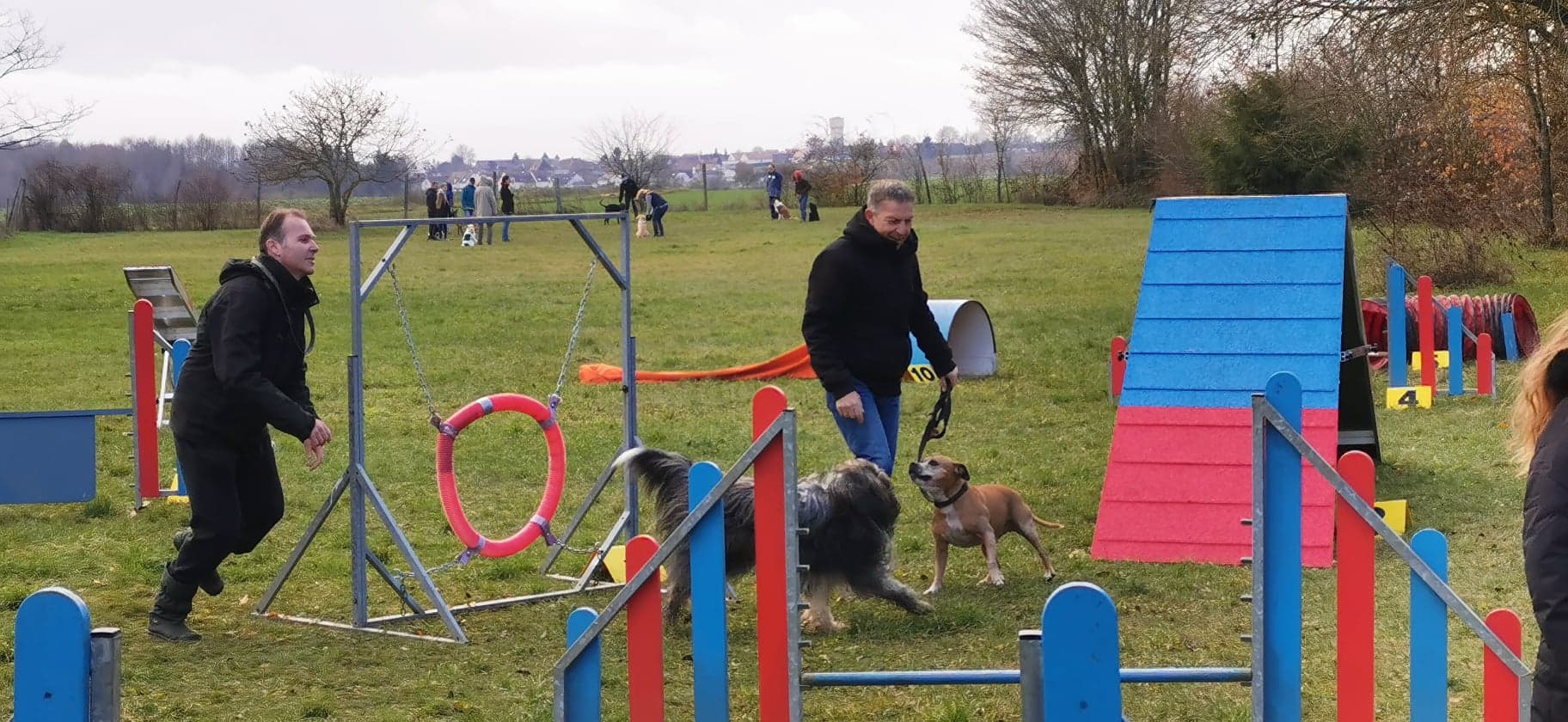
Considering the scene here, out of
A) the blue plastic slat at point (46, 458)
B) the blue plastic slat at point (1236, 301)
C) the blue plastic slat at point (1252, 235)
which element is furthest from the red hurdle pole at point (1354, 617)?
the blue plastic slat at point (46, 458)

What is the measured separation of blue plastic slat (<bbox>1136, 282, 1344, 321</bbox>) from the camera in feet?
25.2

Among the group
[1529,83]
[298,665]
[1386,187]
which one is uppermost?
[1529,83]

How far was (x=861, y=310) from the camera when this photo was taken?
6508 mm

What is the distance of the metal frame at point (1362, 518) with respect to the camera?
3.41 m

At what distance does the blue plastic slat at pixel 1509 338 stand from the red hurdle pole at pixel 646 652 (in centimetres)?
1206

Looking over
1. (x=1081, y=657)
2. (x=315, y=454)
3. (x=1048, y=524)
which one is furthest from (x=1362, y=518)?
(x=1048, y=524)

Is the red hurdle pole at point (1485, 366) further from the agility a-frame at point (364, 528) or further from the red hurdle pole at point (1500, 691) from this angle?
the red hurdle pole at point (1500, 691)

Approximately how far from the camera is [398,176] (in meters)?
41.1

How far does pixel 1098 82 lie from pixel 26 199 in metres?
27.9

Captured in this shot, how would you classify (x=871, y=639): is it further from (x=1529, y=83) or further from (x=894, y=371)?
(x=1529, y=83)

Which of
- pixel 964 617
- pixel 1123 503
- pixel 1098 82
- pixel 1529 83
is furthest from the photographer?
pixel 1098 82

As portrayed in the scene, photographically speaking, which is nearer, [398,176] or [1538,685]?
[1538,685]

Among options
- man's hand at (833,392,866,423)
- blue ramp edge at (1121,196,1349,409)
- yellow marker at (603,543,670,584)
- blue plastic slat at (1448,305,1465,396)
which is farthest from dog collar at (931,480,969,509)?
blue plastic slat at (1448,305,1465,396)

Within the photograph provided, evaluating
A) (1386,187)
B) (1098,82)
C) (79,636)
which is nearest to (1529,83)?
(1386,187)
